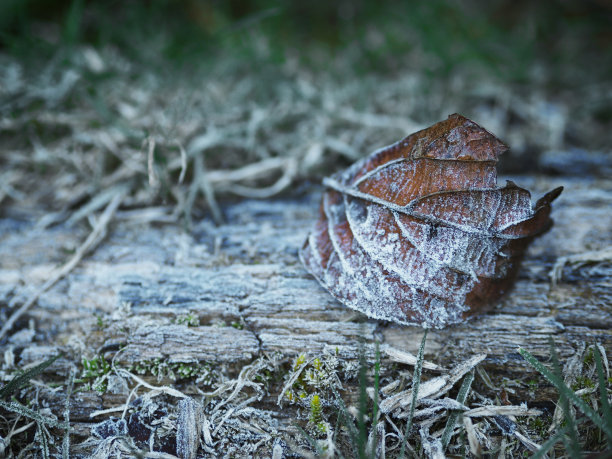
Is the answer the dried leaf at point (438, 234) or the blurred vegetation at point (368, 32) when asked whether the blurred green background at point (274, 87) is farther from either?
the dried leaf at point (438, 234)

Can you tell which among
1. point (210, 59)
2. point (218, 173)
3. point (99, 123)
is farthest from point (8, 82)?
point (218, 173)

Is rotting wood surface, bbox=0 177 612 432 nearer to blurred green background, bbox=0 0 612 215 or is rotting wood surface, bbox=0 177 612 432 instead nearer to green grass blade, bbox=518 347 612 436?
green grass blade, bbox=518 347 612 436

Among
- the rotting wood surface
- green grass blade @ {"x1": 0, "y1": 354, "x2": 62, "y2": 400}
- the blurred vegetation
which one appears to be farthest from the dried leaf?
the blurred vegetation

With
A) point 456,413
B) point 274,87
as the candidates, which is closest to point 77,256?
point 456,413

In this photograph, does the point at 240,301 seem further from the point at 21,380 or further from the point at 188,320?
the point at 21,380

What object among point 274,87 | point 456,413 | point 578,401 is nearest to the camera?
point 578,401

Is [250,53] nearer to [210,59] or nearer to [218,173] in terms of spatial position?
[210,59]

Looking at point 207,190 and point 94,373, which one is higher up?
point 207,190
